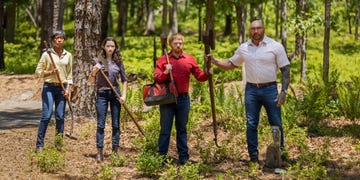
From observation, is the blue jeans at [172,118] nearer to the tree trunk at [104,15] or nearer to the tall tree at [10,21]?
the tree trunk at [104,15]

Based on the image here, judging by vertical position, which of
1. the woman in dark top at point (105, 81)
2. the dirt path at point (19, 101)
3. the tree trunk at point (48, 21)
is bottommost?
the dirt path at point (19, 101)

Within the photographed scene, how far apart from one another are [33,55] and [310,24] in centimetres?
1685

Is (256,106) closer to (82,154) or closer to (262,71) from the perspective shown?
(262,71)

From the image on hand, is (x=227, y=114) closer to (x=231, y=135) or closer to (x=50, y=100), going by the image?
(x=231, y=135)

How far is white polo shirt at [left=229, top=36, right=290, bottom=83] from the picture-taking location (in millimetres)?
7320

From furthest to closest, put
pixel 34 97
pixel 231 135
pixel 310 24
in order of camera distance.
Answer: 1. pixel 34 97
2. pixel 310 24
3. pixel 231 135

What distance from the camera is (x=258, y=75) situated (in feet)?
24.3

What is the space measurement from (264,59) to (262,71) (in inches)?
6.7

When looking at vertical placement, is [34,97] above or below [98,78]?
below

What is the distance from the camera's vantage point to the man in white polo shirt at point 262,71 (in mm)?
7336

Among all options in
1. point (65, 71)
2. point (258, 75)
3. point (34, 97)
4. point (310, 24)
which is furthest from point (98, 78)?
point (34, 97)

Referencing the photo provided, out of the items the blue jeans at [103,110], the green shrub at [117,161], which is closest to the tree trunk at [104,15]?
the blue jeans at [103,110]

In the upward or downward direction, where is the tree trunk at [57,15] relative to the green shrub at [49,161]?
upward

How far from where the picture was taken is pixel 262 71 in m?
7.36
